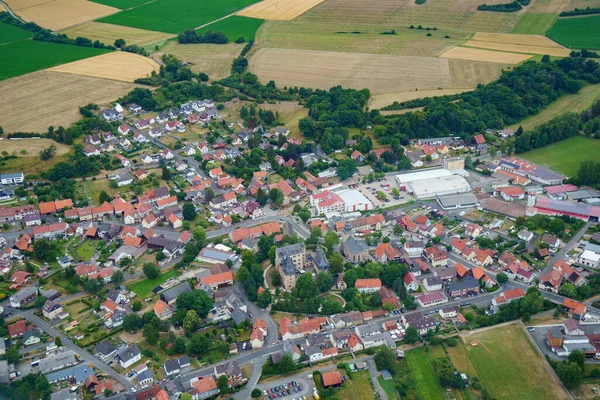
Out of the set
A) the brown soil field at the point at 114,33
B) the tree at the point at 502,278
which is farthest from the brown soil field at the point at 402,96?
the brown soil field at the point at 114,33

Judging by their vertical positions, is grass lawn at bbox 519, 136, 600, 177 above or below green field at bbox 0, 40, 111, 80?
below

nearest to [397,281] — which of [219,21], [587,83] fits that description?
[587,83]

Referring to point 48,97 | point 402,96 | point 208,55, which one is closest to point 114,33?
point 208,55

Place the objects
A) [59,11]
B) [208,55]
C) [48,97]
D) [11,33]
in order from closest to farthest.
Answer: [48,97]
[208,55]
[11,33]
[59,11]

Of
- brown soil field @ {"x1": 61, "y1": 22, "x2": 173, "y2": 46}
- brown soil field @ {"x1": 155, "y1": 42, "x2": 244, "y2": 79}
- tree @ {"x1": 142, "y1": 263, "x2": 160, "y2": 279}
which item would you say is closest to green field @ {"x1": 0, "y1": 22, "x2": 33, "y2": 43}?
brown soil field @ {"x1": 61, "y1": 22, "x2": 173, "y2": 46}

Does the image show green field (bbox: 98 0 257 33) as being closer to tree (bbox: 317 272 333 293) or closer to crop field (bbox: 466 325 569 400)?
tree (bbox: 317 272 333 293)

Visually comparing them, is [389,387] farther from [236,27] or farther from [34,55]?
[236,27]

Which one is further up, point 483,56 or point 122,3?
point 122,3
